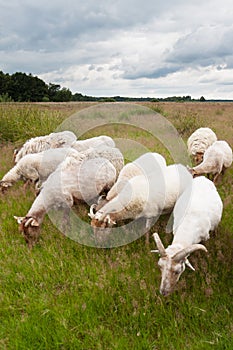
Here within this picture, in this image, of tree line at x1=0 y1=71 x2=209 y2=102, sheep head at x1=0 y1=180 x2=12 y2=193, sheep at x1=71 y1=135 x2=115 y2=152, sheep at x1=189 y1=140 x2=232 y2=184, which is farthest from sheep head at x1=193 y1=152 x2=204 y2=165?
tree line at x1=0 y1=71 x2=209 y2=102

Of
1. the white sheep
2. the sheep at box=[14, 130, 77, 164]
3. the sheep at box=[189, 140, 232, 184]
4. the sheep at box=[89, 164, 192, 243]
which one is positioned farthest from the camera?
the sheep at box=[14, 130, 77, 164]

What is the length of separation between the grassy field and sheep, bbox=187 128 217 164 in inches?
166

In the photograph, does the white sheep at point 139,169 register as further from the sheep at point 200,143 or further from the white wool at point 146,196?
the sheep at point 200,143

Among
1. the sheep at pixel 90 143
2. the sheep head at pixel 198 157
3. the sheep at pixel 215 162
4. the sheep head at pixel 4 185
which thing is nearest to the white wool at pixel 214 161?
the sheep at pixel 215 162

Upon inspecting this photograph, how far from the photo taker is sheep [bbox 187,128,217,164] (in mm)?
10705

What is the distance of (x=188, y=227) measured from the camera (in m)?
5.11

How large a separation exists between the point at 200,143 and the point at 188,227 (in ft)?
20.6

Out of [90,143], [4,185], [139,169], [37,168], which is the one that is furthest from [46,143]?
[139,169]

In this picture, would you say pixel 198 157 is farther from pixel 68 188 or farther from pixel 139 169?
pixel 68 188

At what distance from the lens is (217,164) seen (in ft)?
29.3

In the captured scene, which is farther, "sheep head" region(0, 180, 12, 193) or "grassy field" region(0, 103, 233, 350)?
"sheep head" region(0, 180, 12, 193)

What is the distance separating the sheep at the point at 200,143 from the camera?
1070 cm

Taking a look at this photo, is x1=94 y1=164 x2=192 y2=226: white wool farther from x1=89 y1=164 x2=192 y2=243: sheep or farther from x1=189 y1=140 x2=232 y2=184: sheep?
x1=189 y1=140 x2=232 y2=184: sheep

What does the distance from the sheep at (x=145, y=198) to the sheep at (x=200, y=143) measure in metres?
4.12
